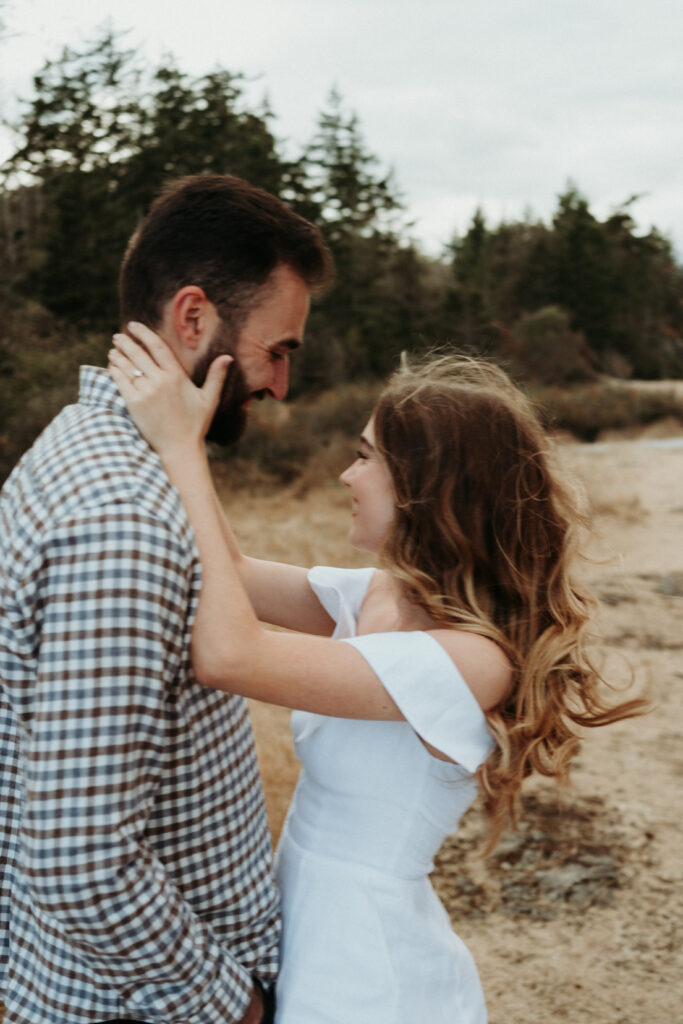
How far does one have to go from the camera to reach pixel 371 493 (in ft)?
6.12

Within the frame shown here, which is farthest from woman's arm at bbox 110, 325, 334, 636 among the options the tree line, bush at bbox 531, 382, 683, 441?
bush at bbox 531, 382, 683, 441

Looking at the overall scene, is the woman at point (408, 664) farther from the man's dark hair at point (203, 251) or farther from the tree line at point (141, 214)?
the tree line at point (141, 214)

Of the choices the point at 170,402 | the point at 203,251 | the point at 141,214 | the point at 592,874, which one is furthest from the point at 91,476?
the point at 141,214

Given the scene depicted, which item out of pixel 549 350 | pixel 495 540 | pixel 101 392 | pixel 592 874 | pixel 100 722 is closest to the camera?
pixel 100 722

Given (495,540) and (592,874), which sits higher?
(495,540)

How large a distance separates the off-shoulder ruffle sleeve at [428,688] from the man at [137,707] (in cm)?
25

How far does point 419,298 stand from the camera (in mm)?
28078

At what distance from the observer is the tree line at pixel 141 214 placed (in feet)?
55.9

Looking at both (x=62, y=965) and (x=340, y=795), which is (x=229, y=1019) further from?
(x=340, y=795)

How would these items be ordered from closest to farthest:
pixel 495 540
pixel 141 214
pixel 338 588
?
pixel 495 540 → pixel 338 588 → pixel 141 214

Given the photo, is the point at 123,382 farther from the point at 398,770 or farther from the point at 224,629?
the point at 398,770

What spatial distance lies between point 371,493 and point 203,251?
559 mm

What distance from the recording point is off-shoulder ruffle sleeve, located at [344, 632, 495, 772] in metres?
1.54

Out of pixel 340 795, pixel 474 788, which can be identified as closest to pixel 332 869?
pixel 340 795
